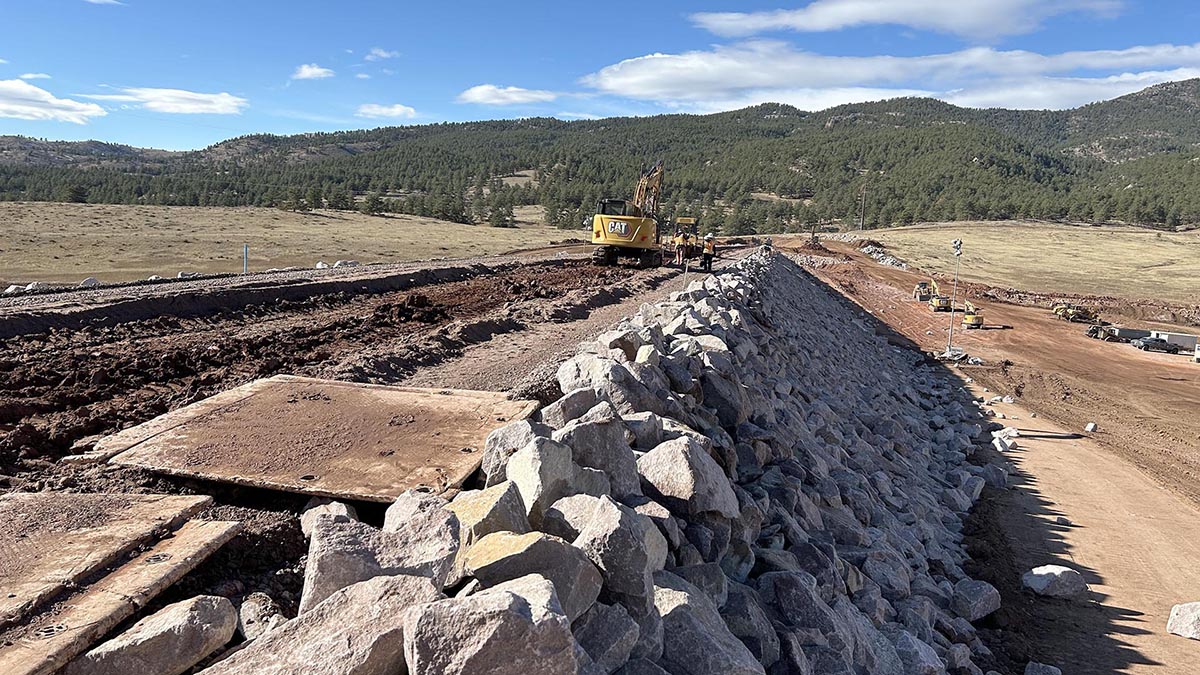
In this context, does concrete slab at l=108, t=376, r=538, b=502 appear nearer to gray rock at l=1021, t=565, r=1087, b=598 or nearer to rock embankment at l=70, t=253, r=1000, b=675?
rock embankment at l=70, t=253, r=1000, b=675

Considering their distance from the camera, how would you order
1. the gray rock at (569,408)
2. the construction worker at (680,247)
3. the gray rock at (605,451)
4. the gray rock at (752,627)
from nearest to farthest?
the gray rock at (752,627), the gray rock at (605,451), the gray rock at (569,408), the construction worker at (680,247)

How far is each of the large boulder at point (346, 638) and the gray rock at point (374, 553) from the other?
159mm

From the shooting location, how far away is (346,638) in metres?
2.31

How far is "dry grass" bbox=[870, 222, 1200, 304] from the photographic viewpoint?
4531 centimetres

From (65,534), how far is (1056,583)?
8512mm

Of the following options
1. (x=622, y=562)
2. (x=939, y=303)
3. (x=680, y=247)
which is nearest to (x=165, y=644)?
(x=622, y=562)

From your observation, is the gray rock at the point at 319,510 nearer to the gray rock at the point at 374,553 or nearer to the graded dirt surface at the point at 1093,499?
the gray rock at the point at 374,553

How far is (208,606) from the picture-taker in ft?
8.85

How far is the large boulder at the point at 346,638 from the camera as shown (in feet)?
7.41

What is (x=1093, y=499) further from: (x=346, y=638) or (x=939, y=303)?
(x=939, y=303)

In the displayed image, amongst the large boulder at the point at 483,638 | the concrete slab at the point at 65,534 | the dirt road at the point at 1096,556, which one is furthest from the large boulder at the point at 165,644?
the dirt road at the point at 1096,556

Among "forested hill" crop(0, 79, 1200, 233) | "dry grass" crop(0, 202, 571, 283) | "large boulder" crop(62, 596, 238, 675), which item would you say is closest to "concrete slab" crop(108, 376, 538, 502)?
"large boulder" crop(62, 596, 238, 675)

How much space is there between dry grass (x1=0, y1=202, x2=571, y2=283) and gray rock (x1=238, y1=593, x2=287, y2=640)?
19.7m

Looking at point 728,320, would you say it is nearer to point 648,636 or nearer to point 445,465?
point 445,465
